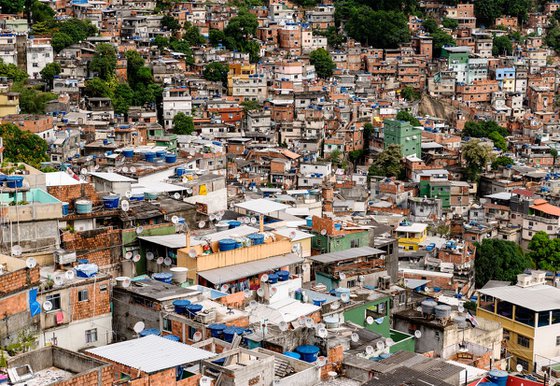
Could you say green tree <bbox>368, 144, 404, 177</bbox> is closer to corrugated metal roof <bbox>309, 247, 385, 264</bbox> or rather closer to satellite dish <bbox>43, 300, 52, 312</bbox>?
corrugated metal roof <bbox>309, 247, 385, 264</bbox>

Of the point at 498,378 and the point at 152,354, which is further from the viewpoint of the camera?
the point at 498,378

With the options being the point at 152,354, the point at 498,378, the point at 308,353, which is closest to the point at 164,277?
the point at 308,353

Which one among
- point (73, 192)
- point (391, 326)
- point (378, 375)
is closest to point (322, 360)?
point (378, 375)

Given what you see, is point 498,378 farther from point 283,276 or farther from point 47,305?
point 47,305

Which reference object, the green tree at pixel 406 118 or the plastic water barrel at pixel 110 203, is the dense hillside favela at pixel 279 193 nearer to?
the plastic water barrel at pixel 110 203

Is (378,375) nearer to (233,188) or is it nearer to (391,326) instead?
(391,326)

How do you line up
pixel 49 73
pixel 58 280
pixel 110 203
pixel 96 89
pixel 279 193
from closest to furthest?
pixel 58 280
pixel 110 203
pixel 279 193
pixel 96 89
pixel 49 73
